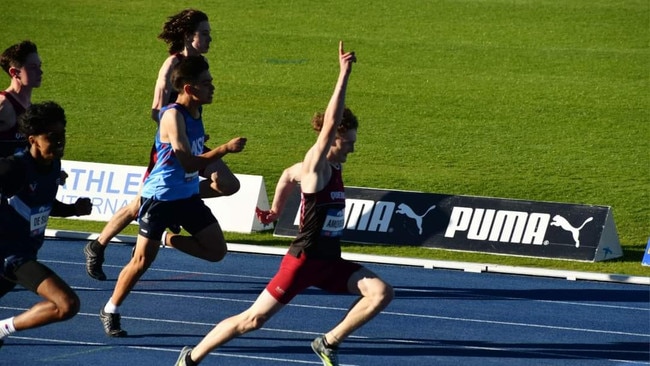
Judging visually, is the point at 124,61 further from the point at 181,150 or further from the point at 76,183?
the point at 181,150

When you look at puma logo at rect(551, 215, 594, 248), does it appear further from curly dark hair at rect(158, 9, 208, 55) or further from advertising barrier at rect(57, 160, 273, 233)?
curly dark hair at rect(158, 9, 208, 55)

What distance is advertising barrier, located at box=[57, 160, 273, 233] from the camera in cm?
1508

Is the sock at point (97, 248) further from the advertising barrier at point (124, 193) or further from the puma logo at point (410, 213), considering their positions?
the puma logo at point (410, 213)

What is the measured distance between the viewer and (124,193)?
610 inches

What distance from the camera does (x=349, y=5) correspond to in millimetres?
31781

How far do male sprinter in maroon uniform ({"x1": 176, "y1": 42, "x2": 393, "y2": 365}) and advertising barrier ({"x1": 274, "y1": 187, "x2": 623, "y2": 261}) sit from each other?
5792 mm

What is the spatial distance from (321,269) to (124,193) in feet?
25.2

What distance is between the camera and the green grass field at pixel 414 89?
1842cm

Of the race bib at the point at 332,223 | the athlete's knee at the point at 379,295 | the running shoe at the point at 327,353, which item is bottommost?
the running shoe at the point at 327,353

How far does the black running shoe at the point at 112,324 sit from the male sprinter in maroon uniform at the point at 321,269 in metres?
1.58

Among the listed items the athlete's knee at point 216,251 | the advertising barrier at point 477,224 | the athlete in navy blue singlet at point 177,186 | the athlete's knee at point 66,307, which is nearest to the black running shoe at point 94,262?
the athlete in navy blue singlet at point 177,186

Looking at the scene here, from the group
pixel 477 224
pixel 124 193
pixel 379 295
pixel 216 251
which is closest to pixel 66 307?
pixel 379 295

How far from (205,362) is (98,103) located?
51.0ft

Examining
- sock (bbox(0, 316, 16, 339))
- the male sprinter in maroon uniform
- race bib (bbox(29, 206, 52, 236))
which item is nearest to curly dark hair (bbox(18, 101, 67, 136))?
race bib (bbox(29, 206, 52, 236))
